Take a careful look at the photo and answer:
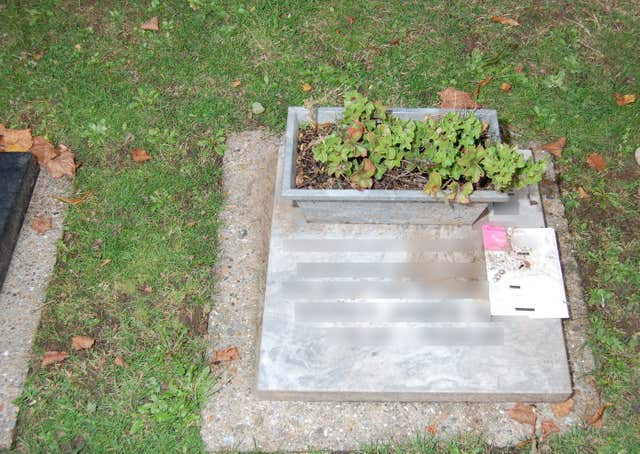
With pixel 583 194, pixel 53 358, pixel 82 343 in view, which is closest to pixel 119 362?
pixel 82 343

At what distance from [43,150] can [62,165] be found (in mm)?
237

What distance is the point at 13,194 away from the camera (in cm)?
348

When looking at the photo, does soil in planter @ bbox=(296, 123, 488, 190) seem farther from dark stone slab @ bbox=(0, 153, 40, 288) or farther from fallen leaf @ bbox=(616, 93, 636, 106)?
dark stone slab @ bbox=(0, 153, 40, 288)

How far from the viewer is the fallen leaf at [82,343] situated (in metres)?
3.08

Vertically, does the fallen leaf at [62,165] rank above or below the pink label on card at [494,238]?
above

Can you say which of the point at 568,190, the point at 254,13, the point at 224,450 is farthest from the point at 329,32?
the point at 224,450

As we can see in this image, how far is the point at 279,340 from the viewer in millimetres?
2793

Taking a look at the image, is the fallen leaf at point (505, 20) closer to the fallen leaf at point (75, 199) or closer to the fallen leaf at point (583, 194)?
the fallen leaf at point (583, 194)

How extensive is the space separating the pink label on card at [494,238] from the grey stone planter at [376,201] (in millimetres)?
103

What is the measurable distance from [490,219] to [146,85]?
2.88 metres

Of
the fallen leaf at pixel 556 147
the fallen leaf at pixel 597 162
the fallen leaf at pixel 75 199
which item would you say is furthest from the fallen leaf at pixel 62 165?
the fallen leaf at pixel 597 162

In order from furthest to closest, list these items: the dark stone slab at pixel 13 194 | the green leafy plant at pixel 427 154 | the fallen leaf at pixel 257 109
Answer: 1. the fallen leaf at pixel 257 109
2. the dark stone slab at pixel 13 194
3. the green leafy plant at pixel 427 154

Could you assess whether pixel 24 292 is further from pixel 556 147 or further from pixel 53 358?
pixel 556 147

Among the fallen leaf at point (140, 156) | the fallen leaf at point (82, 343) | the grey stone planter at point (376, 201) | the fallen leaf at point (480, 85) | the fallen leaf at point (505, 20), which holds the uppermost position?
the fallen leaf at point (505, 20)
